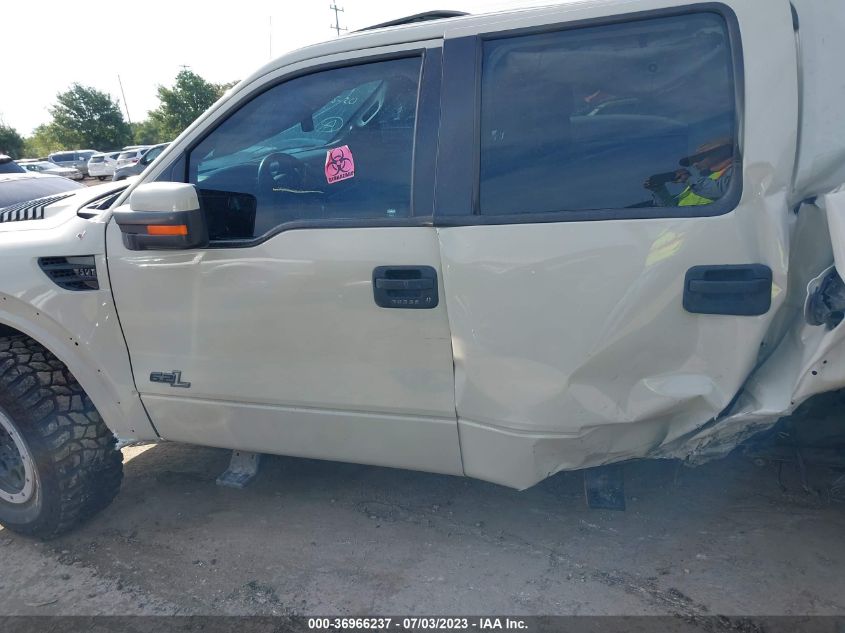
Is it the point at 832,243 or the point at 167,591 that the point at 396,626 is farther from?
the point at 832,243

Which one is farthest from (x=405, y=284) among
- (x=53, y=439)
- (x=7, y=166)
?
(x=7, y=166)

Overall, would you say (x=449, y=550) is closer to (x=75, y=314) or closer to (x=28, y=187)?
(x=75, y=314)

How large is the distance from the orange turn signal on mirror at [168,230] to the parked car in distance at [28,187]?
3.61m

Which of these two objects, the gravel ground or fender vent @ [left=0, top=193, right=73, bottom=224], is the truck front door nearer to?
the gravel ground

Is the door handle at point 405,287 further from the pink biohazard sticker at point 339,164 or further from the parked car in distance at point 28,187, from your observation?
the parked car in distance at point 28,187

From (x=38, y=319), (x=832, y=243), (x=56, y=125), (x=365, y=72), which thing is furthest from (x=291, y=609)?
(x=56, y=125)

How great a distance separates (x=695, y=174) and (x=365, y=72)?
3.94ft

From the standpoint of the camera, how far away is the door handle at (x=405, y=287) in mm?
2172

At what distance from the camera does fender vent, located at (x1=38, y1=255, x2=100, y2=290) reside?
2.63m

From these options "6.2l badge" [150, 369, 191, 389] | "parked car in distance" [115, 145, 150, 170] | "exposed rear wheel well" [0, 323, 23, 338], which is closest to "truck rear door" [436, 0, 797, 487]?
"6.2l badge" [150, 369, 191, 389]

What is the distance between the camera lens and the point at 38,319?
2.73m

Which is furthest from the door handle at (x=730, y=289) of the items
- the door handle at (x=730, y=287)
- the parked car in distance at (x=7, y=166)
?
the parked car in distance at (x=7, y=166)

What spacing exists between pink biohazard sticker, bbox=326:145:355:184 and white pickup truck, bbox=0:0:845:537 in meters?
0.01

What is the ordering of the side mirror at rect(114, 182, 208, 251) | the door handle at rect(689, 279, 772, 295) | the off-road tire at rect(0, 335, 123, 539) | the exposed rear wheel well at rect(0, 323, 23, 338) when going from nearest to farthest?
the door handle at rect(689, 279, 772, 295)
the side mirror at rect(114, 182, 208, 251)
the off-road tire at rect(0, 335, 123, 539)
the exposed rear wheel well at rect(0, 323, 23, 338)
